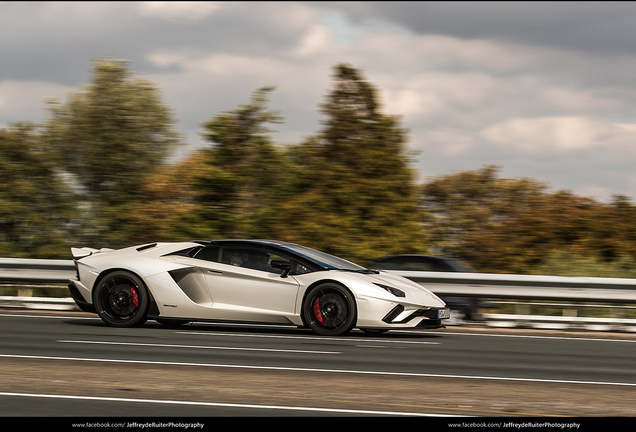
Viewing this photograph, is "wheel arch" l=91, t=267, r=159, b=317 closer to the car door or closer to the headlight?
the car door

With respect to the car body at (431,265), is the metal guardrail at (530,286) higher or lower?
lower

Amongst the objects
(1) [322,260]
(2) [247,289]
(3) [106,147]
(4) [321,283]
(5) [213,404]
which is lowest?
(5) [213,404]

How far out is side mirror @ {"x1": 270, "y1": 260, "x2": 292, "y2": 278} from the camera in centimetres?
1061

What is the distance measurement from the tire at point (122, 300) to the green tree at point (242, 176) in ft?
43.8

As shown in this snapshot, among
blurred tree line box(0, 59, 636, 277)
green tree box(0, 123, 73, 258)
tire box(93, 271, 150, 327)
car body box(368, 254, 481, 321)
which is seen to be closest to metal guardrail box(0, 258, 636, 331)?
car body box(368, 254, 481, 321)

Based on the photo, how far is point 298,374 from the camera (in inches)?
290

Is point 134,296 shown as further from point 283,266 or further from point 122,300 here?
point 283,266

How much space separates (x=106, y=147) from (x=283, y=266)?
22428 millimetres

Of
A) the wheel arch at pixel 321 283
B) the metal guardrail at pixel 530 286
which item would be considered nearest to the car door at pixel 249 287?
the wheel arch at pixel 321 283

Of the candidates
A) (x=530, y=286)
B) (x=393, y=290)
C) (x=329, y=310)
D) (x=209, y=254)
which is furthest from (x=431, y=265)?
(x=209, y=254)

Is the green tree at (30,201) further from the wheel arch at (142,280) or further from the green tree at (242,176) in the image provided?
the wheel arch at (142,280)

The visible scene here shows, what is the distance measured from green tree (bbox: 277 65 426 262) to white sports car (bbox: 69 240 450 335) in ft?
36.7

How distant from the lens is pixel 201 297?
35.3ft

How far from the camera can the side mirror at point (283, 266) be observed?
10.6 meters
